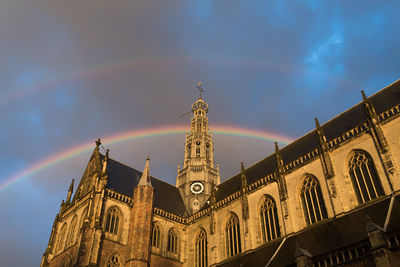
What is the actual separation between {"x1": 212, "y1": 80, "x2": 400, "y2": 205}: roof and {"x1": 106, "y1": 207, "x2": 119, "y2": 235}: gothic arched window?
11979mm

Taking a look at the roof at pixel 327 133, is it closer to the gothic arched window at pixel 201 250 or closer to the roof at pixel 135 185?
the gothic arched window at pixel 201 250

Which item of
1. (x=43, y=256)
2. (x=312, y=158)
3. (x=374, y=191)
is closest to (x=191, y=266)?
(x=43, y=256)

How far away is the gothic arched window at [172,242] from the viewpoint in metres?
34.8

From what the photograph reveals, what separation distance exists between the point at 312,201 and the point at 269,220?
14.9 feet

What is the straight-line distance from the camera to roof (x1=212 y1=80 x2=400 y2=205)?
2702cm

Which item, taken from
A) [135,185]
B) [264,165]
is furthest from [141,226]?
[264,165]

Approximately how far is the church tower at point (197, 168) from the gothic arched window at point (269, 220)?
13.8m

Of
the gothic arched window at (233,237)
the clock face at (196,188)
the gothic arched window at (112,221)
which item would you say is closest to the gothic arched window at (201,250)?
the gothic arched window at (233,237)

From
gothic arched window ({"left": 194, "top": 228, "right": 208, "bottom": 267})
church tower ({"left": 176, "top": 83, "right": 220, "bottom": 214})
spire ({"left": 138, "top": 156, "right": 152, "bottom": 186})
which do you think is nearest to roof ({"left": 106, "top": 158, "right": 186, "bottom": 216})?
church tower ({"left": 176, "top": 83, "right": 220, "bottom": 214})

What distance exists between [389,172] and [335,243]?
6.11 m

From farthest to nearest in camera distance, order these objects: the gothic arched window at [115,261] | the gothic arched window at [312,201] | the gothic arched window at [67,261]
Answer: the gothic arched window at [67,261]
the gothic arched window at [115,261]
the gothic arched window at [312,201]

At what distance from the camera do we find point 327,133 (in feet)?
98.1

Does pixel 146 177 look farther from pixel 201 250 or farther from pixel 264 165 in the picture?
pixel 264 165

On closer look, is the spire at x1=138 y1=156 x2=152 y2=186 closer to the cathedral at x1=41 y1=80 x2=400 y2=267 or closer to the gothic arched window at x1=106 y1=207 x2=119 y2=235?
the cathedral at x1=41 y1=80 x2=400 y2=267
